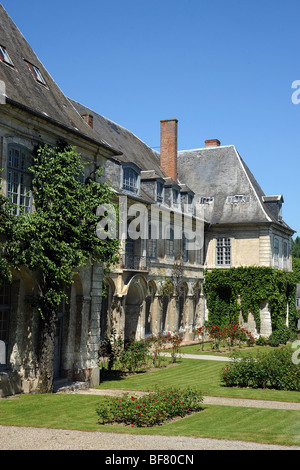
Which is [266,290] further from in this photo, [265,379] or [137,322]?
[265,379]

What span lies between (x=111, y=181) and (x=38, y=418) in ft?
51.1

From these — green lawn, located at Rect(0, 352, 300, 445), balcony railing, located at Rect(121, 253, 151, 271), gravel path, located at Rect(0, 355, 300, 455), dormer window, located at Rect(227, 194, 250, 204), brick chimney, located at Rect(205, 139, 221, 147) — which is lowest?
green lawn, located at Rect(0, 352, 300, 445)

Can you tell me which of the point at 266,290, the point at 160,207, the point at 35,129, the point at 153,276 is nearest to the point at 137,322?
the point at 153,276

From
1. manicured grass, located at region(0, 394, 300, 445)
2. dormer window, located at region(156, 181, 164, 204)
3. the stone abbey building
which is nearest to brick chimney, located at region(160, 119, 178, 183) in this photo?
the stone abbey building

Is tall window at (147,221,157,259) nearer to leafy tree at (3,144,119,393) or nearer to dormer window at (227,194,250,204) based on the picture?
dormer window at (227,194,250,204)

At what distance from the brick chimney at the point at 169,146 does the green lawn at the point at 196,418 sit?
20967 millimetres

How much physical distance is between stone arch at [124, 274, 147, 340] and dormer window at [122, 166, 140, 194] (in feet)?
16.1

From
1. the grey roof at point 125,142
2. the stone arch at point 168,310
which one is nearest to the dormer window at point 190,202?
the grey roof at point 125,142

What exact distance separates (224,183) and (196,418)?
1074 inches

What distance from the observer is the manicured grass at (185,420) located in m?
10.1

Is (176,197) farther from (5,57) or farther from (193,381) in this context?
(5,57)

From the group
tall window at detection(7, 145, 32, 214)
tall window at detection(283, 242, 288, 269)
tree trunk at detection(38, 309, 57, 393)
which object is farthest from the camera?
tall window at detection(283, 242, 288, 269)

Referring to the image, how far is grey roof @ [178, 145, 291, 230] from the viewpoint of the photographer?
35.8 metres

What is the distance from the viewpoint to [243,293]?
3478 cm
